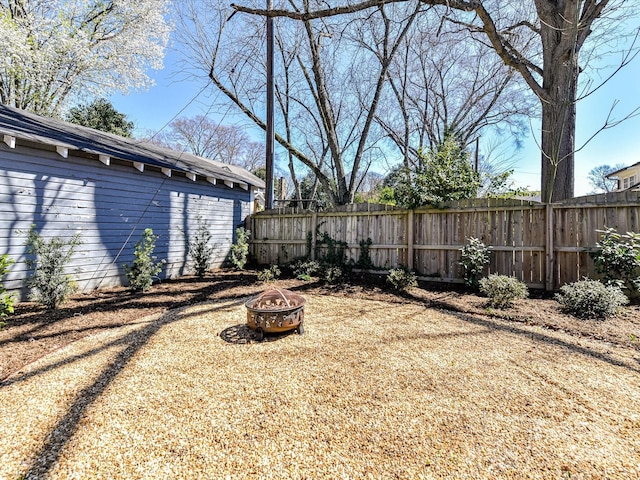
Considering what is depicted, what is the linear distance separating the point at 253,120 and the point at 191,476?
401 inches

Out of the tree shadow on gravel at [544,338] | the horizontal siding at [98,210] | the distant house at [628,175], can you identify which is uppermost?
the distant house at [628,175]

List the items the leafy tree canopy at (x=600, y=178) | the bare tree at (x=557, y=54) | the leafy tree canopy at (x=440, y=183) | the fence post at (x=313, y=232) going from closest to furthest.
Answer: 1. the bare tree at (x=557, y=54)
2. the leafy tree canopy at (x=440, y=183)
3. the fence post at (x=313, y=232)
4. the leafy tree canopy at (x=600, y=178)

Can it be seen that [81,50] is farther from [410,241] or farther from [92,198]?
[410,241]

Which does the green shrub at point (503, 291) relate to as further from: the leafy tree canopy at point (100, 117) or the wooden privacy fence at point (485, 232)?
the leafy tree canopy at point (100, 117)

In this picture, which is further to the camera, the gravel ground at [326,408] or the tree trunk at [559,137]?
the tree trunk at [559,137]

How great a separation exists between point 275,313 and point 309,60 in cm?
985

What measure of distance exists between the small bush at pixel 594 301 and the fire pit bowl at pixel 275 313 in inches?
144

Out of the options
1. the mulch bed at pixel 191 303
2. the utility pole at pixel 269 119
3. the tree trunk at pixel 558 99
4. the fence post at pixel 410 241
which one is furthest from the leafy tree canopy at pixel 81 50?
the tree trunk at pixel 558 99

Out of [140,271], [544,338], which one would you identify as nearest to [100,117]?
[140,271]

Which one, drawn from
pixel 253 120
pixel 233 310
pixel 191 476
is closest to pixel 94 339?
pixel 233 310

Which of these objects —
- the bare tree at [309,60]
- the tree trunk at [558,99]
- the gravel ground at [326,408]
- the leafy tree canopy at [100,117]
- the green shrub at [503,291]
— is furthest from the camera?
the leafy tree canopy at [100,117]

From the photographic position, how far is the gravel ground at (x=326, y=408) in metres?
1.53

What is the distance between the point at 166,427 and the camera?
1.80 metres

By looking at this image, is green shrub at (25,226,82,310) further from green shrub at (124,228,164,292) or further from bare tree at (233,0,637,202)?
bare tree at (233,0,637,202)
